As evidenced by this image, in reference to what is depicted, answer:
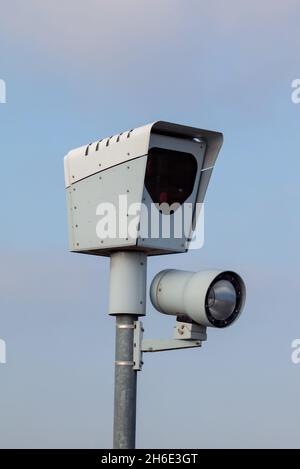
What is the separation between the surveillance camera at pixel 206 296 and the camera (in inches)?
475

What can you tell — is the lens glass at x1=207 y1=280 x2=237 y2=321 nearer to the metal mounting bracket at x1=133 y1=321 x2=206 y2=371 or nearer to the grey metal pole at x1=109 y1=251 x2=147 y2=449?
the metal mounting bracket at x1=133 y1=321 x2=206 y2=371

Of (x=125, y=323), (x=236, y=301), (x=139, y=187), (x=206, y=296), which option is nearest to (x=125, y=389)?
(x=125, y=323)

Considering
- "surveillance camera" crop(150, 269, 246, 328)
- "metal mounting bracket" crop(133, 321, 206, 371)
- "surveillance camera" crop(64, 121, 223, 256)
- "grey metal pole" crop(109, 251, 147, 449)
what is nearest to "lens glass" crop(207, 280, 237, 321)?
"surveillance camera" crop(150, 269, 246, 328)

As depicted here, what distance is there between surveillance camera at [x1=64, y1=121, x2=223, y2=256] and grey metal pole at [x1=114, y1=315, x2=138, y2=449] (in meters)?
0.99

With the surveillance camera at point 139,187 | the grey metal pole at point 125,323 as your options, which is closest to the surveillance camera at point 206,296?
the grey metal pole at point 125,323

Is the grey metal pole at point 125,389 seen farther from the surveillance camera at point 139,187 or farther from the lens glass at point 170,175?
the lens glass at point 170,175

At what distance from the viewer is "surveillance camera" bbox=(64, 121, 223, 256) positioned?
40.6 ft

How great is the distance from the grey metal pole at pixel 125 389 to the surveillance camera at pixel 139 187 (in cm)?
99

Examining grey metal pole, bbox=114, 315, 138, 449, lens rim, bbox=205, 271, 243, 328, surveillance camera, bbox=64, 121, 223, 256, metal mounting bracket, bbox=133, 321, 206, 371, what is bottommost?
grey metal pole, bbox=114, 315, 138, 449
